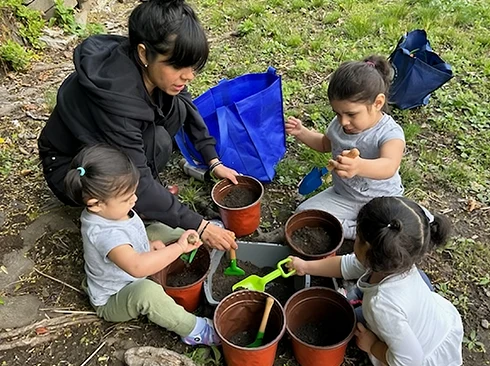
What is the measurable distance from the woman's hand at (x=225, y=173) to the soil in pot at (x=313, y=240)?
0.41 metres

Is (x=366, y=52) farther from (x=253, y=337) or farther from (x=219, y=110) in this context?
(x=253, y=337)

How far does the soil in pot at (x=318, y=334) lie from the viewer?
1906mm

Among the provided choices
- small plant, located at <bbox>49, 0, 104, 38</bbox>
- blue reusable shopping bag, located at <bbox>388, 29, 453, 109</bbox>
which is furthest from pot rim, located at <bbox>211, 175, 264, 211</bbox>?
small plant, located at <bbox>49, 0, 104, 38</bbox>

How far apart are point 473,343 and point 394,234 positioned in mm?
774

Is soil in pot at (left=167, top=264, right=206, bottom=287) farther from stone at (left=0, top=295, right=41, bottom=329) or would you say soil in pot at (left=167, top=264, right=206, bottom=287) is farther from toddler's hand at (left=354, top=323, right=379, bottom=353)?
toddler's hand at (left=354, top=323, right=379, bottom=353)

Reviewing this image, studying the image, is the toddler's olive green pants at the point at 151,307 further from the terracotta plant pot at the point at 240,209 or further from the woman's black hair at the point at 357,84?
the woman's black hair at the point at 357,84

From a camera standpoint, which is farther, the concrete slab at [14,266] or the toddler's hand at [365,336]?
the concrete slab at [14,266]

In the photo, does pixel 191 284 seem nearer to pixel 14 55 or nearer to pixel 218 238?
pixel 218 238

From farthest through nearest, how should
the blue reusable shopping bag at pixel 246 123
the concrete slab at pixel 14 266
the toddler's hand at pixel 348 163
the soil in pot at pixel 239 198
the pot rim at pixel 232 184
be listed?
1. the blue reusable shopping bag at pixel 246 123
2. the soil in pot at pixel 239 198
3. the pot rim at pixel 232 184
4. the concrete slab at pixel 14 266
5. the toddler's hand at pixel 348 163

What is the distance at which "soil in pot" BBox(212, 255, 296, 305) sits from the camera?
2.14m

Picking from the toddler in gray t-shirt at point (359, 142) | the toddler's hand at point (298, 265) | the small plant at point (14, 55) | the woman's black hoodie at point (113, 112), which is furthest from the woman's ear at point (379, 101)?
the small plant at point (14, 55)

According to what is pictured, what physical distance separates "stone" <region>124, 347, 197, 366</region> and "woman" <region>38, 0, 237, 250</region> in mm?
451

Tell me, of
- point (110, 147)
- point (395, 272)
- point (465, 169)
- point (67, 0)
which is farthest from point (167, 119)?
point (67, 0)

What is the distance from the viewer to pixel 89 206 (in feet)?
5.81
